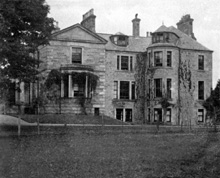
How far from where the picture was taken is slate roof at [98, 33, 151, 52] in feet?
123

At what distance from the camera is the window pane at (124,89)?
1458 inches

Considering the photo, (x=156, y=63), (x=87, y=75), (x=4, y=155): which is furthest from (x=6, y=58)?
(x=156, y=63)

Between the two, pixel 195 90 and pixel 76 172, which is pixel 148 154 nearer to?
pixel 76 172

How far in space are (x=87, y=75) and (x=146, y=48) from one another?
7.91m

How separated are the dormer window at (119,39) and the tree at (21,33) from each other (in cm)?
1611

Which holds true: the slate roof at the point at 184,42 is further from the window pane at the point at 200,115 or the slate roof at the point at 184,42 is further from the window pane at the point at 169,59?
the window pane at the point at 200,115

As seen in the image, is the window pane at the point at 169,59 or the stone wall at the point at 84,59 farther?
the window pane at the point at 169,59

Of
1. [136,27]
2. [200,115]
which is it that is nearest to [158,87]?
[200,115]

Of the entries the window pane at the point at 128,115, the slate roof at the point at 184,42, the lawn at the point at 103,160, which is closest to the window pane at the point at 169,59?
the slate roof at the point at 184,42

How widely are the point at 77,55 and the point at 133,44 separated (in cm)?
733

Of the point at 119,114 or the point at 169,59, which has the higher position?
the point at 169,59

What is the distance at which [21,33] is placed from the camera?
20.9 meters

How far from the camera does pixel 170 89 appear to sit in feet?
120

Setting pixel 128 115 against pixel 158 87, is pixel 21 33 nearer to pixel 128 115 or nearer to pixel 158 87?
pixel 128 115
